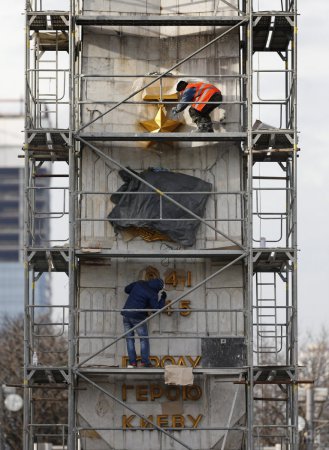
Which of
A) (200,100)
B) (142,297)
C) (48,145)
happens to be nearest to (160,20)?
(200,100)

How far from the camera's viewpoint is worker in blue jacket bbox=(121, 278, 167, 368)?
35.7 meters

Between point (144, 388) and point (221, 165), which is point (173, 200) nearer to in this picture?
point (221, 165)

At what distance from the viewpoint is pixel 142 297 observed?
35812 mm

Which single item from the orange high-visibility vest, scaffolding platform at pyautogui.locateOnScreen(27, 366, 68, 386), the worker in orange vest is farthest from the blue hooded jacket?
the orange high-visibility vest

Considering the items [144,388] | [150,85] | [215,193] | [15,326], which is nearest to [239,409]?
[144,388]

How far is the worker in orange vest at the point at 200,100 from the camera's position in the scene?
36250 millimetres

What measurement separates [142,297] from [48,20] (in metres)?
6.64

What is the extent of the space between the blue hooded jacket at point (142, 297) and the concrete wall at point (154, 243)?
0.46 m

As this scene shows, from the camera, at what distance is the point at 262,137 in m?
36.5

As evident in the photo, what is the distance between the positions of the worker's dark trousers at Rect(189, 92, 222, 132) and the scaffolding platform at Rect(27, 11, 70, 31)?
11.4 feet

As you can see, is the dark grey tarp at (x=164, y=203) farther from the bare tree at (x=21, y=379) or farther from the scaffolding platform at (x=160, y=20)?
the bare tree at (x=21, y=379)

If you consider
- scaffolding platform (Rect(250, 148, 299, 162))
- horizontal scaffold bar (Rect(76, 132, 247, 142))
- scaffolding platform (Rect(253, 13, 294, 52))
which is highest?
scaffolding platform (Rect(253, 13, 294, 52))

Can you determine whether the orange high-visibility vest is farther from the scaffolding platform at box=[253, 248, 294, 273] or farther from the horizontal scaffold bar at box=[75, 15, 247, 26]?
the scaffolding platform at box=[253, 248, 294, 273]

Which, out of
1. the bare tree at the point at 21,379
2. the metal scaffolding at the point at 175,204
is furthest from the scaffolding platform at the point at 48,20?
the bare tree at the point at 21,379
